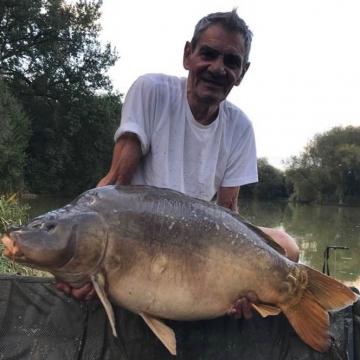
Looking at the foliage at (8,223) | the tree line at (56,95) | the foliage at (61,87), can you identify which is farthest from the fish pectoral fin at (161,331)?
the foliage at (61,87)

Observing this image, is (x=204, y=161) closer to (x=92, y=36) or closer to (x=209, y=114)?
(x=209, y=114)

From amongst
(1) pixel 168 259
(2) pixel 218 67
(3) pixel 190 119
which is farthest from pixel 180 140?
(1) pixel 168 259

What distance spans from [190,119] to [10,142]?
44.7 feet

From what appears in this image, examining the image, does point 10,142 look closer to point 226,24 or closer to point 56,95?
point 56,95

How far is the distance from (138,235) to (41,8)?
57.5ft

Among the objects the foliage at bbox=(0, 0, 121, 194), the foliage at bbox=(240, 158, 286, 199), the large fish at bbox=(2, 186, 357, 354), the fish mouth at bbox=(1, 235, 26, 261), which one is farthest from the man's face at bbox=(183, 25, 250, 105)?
the foliage at bbox=(240, 158, 286, 199)

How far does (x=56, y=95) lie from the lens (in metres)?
18.8

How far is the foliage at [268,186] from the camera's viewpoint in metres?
45.4

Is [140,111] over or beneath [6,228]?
over

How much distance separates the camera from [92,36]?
18969 mm

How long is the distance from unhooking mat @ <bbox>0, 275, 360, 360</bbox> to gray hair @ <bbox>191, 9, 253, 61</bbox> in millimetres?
1231

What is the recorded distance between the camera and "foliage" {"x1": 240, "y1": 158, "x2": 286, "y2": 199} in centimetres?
4544

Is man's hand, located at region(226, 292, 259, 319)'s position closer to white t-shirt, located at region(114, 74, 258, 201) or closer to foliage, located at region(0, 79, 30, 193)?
white t-shirt, located at region(114, 74, 258, 201)

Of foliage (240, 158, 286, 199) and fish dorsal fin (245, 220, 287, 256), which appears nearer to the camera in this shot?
fish dorsal fin (245, 220, 287, 256)
